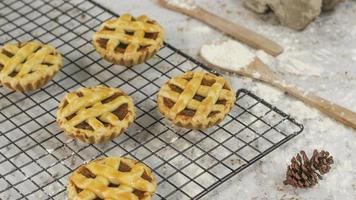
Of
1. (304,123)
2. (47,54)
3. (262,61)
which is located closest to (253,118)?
(304,123)

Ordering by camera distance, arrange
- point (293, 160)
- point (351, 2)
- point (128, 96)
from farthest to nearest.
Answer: point (351, 2), point (128, 96), point (293, 160)

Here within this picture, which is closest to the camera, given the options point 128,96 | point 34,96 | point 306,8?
point 128,96

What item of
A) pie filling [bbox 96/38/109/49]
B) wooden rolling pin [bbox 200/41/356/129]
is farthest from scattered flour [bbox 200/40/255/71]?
pie filling [bbox 96/38/109/49]

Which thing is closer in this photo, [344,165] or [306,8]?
[344,165]

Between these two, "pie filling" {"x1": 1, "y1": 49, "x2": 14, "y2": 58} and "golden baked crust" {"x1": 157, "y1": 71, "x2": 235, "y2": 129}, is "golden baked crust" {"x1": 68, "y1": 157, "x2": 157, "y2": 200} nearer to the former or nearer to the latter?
"golden baked crust" {"x1": 157, "y1": 71, "x2": 235, "y2": 129}

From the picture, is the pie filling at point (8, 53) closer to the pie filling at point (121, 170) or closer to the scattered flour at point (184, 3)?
the pie filling at point (121, 170)

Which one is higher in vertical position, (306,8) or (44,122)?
(306,8)

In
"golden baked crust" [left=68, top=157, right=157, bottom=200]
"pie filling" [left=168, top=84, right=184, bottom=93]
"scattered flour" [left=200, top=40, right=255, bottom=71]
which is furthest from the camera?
"scattered flour" [left=200, top=40, right=255, bottom=71]

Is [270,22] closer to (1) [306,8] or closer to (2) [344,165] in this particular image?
(1) [306,8]
